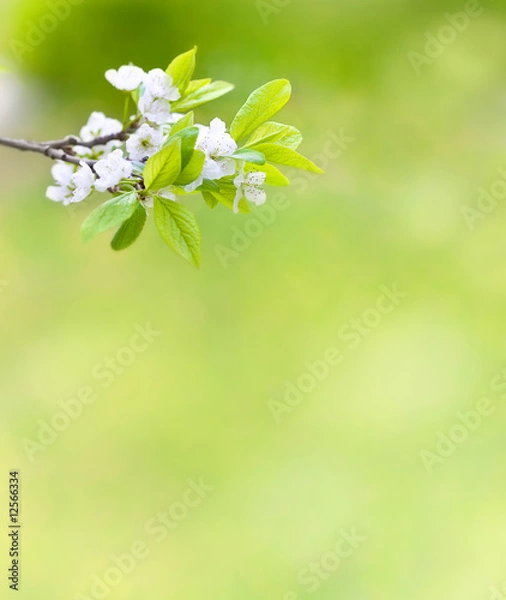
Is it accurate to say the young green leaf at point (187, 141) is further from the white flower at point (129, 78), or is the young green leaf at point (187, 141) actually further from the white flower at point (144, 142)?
the white flower at point (129, 78)

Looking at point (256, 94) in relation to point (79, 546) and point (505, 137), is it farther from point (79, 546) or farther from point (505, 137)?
point (505, 137)

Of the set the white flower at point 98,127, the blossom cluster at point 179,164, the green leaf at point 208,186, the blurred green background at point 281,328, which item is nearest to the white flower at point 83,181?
the blossom cluster at point 179,164

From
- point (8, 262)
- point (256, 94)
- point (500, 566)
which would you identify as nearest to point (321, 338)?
point (500, 566)

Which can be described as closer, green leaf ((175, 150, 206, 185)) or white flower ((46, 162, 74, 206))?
green leaf ((175, 150, 206, 185))

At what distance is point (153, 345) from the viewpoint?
1.98 metres

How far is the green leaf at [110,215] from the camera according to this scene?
513 millimetres

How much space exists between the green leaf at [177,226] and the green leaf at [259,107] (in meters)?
0.09

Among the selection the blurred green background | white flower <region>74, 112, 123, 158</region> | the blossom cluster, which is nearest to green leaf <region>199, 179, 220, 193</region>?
the blossom cluster

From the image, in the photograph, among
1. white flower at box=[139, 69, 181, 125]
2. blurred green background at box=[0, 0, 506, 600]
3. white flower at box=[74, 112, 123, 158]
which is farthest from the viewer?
blurred green background at box=[0, 0, 506, 600]

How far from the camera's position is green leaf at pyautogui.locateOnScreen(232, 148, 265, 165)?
557 millimetres

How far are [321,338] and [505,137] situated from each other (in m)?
1.16

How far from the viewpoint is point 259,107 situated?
60 cm

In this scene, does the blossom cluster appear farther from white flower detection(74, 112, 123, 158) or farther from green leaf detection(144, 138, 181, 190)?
white flower detection(74, 112, 123, 158)

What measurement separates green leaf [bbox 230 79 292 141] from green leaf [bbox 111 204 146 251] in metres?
0.12
